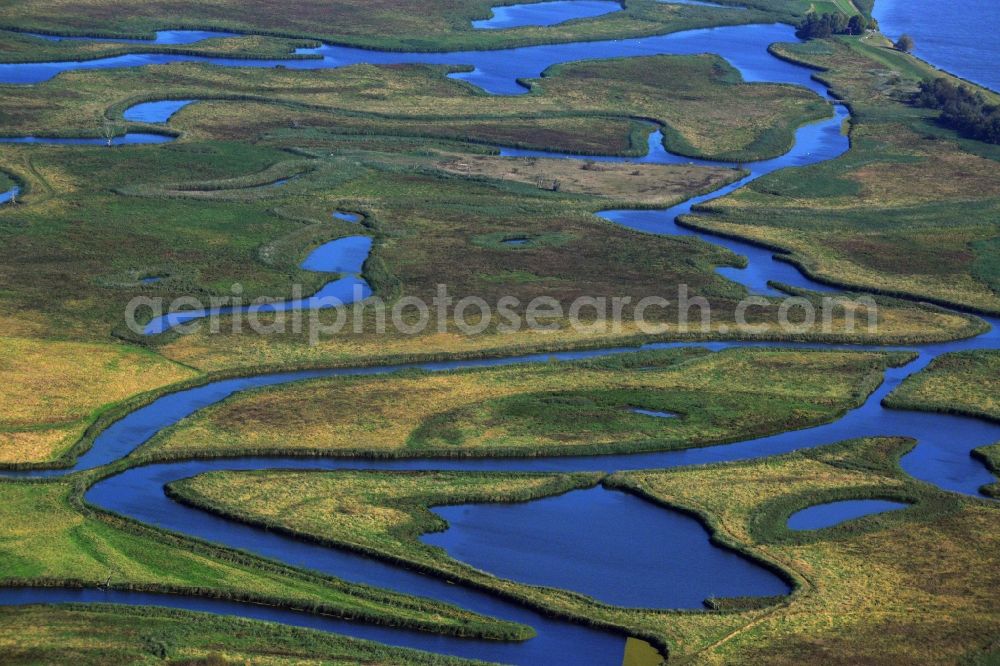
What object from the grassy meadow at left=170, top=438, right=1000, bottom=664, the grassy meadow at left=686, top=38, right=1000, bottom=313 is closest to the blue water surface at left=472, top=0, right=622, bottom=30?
the grassy meadow at left=686, top=38, right=1000, bottom=313

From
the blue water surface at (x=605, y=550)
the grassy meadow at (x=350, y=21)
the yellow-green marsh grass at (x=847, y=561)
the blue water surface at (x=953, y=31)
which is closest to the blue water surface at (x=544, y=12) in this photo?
the grassy meadow at (x=350, y=21)

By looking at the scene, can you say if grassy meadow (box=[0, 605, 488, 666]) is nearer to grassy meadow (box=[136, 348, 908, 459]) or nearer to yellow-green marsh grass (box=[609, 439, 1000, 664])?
yellow-green marsh grass (box=[609, 439, 1000, 664])

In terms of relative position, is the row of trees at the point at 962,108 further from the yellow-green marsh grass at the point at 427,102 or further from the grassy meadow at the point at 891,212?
the yellow-green marsh grass at the point at 427,102

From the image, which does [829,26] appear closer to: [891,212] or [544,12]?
[544,12]

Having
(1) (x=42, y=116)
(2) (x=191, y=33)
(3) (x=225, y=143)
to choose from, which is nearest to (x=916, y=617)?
(3) (x=225, y=143)

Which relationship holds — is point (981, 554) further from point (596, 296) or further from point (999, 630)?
point (596, 296)

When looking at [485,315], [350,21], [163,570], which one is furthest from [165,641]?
[350,21]
